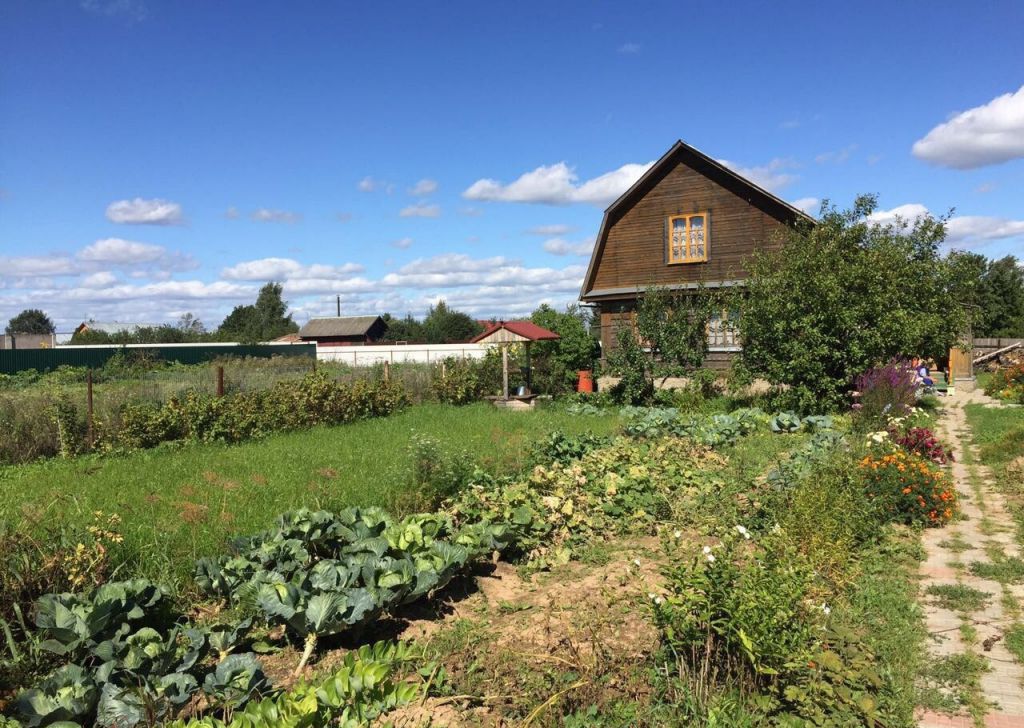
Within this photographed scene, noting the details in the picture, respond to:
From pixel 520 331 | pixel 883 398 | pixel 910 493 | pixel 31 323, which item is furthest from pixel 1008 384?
pixel 31 323

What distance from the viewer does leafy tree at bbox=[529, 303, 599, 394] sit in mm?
21141

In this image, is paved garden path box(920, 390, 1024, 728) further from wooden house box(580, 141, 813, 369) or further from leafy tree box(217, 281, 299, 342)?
leafy tree box(217, 281, 299, 342)

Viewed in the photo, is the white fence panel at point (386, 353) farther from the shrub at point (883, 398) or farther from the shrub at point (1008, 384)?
the shrub at point (883, 398)

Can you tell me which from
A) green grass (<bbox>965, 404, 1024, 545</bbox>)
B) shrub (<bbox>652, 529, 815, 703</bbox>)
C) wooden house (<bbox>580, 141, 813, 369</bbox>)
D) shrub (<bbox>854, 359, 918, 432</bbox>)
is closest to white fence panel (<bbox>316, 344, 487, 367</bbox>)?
wooden house (<bbox>580, 141, 813, 369</bbox>)

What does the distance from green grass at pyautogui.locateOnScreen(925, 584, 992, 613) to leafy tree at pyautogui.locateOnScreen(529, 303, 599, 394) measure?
51.5ft

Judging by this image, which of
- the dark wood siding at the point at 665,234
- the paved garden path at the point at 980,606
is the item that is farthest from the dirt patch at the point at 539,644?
the dark wood siding at the point at 665,234

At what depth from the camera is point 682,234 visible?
2089 centimetres

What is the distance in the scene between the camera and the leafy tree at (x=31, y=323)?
76.6m

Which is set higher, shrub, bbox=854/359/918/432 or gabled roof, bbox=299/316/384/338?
gabled roof, bbox=299/316/384/338

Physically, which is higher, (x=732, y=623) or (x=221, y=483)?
(x=732, y=623)

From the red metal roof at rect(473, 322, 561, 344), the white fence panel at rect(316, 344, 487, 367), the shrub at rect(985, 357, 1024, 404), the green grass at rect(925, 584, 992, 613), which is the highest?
the red metal roof at rect(473, 322, 561, 344)

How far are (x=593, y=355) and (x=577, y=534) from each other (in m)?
18.2

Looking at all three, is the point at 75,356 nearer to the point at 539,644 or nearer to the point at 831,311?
the point at 831,311

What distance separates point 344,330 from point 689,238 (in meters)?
40.4
